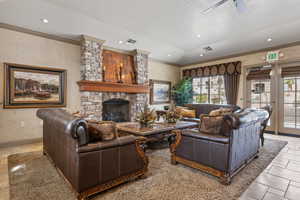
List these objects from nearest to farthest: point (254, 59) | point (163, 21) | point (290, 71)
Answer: point (163, 21)
point (290, 71)
point (254, 59)

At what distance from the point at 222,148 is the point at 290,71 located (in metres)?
4.94

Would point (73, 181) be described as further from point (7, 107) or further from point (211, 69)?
point (211, 69)

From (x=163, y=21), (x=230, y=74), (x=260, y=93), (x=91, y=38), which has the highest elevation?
(x=163, y=21)

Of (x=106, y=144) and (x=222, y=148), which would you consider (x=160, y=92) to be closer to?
(x=222, y=148)

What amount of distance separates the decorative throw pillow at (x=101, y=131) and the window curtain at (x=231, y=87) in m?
5.76

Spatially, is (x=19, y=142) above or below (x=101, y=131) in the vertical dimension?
below

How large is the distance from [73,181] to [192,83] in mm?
7062

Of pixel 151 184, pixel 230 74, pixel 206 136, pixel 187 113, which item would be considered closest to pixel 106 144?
pixel 151 184

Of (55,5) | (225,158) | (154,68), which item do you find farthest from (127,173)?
(154,68)

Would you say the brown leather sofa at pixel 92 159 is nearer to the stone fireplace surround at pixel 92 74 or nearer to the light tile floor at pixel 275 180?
the light tile floor at pixel 275 180

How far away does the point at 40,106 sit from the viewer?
414cm

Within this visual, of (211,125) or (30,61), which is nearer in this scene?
(211,125)

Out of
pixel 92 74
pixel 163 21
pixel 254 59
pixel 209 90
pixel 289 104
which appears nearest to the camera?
pixel 163 21

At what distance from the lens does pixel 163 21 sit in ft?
13.9
